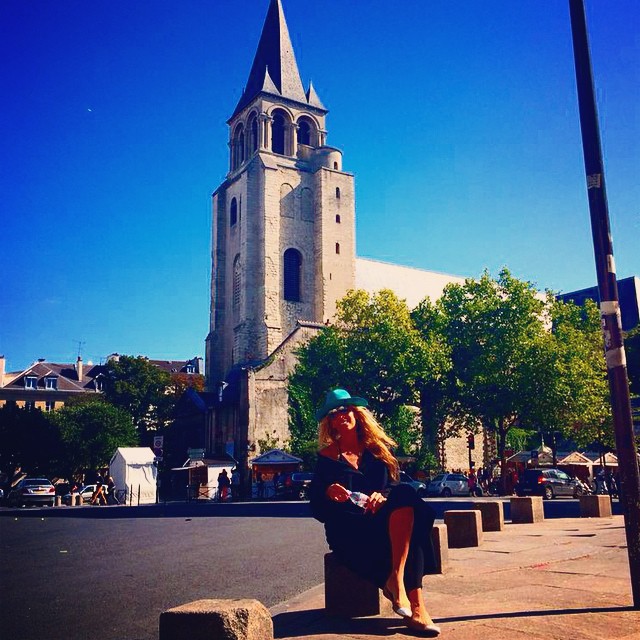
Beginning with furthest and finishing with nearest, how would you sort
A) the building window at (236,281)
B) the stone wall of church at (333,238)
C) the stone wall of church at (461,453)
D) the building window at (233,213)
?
1. the building window at (233,213)
2. the building window at (236,281)
3. the stone wall of church at (461,453)
4. the stone wall of church at (333,238)

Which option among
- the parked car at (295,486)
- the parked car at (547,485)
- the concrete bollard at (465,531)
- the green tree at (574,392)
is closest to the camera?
the concrete bollard at (465,531)

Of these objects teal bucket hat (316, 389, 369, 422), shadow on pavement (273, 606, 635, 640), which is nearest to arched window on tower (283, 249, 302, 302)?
teal bucket hat (316, 389, 369, 422)

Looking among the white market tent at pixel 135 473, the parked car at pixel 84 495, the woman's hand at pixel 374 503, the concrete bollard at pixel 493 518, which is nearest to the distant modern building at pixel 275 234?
the white market tent at pixel 135 473

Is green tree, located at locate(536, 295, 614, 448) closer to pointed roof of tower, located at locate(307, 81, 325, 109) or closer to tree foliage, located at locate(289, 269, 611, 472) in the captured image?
tree foliage, located at locate(289, 269, 611, 472)

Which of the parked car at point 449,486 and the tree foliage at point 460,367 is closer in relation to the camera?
the parked car at point 449,486

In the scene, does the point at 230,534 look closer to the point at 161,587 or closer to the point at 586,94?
the point at 161,587

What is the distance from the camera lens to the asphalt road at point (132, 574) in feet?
18.6

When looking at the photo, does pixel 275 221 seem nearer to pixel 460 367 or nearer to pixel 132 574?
pixel 460 367

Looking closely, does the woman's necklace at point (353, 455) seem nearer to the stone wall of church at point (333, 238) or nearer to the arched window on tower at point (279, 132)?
the stone wall of church at point (333, 238)

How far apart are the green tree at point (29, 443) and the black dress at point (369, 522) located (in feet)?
156

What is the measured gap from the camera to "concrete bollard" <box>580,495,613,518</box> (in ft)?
53.6

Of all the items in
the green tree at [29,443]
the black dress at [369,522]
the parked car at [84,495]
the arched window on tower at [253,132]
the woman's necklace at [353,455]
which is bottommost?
the parked car at [84,495]

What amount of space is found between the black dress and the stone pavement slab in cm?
41

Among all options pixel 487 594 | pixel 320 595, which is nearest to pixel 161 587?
pixel 320 595
